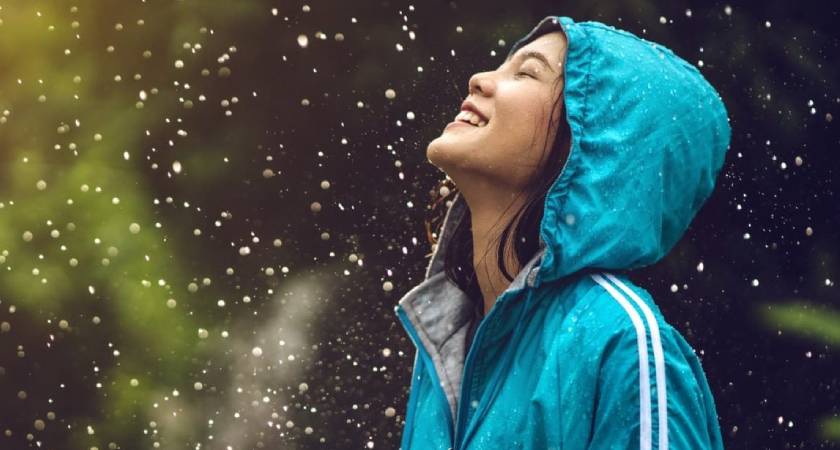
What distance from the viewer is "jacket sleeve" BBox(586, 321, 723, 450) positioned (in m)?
0.98

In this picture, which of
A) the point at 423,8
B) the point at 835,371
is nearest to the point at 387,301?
the point at 423,8

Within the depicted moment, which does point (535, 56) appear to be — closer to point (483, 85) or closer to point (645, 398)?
point (483, 85)

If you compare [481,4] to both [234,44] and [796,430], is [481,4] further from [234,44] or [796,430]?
[796,430]

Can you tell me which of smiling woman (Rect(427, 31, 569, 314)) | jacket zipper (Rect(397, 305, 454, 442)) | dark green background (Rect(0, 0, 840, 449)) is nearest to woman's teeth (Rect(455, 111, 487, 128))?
smiling woman (Rect(427, 31, 569, 314))

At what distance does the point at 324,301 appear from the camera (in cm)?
179

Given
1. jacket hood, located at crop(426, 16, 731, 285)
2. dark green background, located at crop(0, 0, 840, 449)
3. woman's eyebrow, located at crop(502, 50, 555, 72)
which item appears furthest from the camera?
dark green background, located at crop(0, 0, 840, 449)

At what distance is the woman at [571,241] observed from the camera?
1.02 m

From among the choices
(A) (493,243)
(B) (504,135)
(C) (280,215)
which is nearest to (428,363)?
(A) (493,243)

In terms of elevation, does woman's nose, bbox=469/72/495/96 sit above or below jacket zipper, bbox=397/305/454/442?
above

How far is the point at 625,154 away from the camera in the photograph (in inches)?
45.4

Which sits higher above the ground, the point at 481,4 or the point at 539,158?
the point at 481,4

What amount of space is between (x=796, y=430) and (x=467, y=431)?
98cm

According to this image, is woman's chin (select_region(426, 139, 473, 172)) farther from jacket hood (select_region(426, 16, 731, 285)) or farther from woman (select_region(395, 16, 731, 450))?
jacket hood (select_region(426, 16, 731, 285))

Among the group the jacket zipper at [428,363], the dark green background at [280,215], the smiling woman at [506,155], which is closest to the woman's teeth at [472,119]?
the smiling woman at [506,155]
